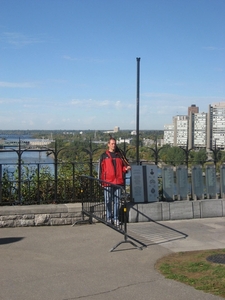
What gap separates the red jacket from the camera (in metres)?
9.42

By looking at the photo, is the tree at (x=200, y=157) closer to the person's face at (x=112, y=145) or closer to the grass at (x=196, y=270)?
the person's face at (x=112, y=145)

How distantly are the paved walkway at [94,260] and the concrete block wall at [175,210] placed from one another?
0.26 meters

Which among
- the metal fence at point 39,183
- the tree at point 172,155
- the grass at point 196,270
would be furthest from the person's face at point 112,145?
the grass at point 196,270

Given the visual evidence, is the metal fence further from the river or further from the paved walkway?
the paved walkway

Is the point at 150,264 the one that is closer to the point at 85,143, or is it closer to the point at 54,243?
the point at 54,243

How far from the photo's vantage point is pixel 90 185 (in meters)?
9.90

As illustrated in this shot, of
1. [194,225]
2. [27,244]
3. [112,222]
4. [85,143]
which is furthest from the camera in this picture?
[85,143]

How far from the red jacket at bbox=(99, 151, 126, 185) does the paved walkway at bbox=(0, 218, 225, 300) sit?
3.28 feet

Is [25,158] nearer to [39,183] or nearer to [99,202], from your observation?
[39,183]

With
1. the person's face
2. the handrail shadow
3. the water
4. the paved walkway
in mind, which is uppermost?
the person's face

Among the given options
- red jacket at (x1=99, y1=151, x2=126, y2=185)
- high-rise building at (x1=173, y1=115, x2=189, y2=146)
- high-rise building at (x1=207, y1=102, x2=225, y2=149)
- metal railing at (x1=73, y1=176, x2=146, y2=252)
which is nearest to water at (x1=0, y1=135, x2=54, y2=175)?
metal railing at (x1=73, y1=176, x2=146, y2=252)

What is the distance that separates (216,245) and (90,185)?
3.08 m

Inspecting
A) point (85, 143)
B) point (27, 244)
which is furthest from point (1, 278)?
point (85, 143)

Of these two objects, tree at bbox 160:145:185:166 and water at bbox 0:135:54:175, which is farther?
tree at bbox 160:145:185:166
